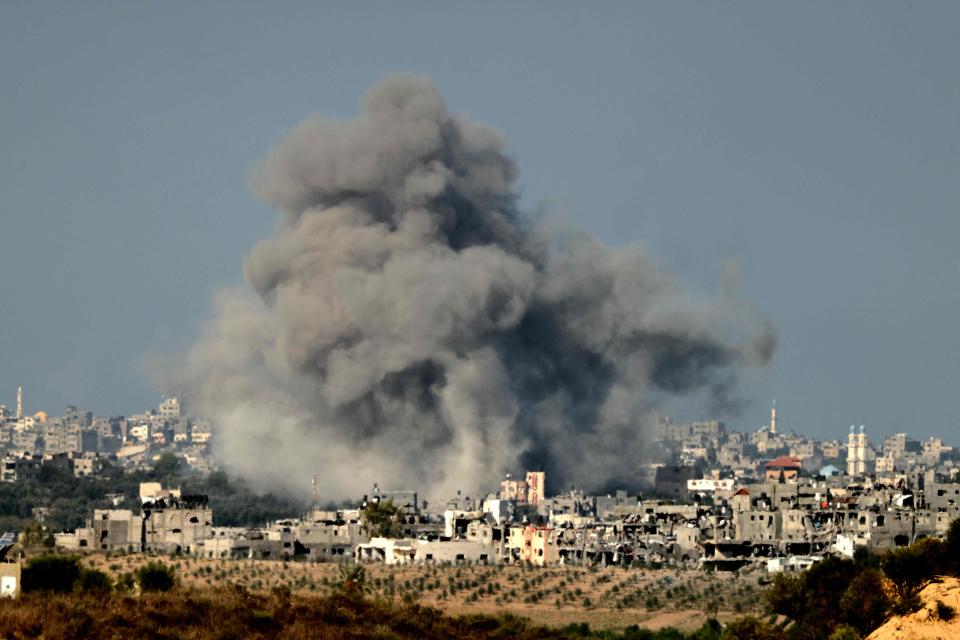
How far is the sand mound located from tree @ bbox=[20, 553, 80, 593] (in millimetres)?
10562

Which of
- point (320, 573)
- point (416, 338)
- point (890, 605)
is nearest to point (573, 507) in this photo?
point (416, 338)

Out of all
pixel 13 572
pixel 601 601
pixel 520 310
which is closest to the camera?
pixel 13 572

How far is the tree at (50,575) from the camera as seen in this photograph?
2882 cm

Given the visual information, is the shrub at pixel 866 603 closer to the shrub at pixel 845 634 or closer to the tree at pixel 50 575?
the shrub at pixel 845 634

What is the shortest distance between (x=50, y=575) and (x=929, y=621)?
12.1 meters

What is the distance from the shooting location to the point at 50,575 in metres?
29.9

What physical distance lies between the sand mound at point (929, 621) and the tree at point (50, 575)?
1056 centimetres

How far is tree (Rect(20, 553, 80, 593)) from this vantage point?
28817 mm

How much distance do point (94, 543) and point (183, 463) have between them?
52825 millimetres

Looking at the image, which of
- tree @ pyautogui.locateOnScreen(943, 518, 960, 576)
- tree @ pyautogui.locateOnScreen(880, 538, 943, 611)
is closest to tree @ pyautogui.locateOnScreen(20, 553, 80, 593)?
tree @ pyautogui.locateOnScreen(880, 538, 943, 611)

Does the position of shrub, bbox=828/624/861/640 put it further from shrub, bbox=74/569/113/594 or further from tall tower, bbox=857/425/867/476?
tall tower, bbox=857/425/867/476

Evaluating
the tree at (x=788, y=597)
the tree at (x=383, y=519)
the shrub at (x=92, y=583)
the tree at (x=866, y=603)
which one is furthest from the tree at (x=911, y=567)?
the tree at (x=383, y=519)

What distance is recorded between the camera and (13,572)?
88.4ft

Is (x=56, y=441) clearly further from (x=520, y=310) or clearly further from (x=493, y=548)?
(x=493, y=548)
